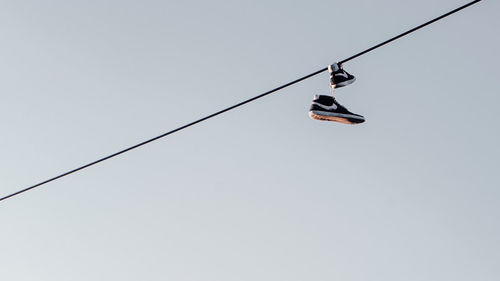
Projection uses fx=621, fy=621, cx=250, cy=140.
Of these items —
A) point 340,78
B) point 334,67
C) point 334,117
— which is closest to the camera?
point 334,67

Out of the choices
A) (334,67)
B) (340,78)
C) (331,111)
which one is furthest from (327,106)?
(334,67)

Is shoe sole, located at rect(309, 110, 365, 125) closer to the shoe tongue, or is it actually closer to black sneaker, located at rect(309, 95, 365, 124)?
black sneaker, located at rect(309, 95, 365, 124)

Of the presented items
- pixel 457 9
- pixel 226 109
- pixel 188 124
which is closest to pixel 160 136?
pixel 188 124

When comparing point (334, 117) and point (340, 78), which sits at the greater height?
point (340, 78)

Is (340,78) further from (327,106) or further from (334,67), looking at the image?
(327,106)

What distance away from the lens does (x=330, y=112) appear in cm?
684

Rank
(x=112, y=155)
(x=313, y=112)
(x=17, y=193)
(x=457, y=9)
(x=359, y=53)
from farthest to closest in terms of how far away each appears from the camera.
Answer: (x=313, y=112), (x=17, y=193), (x=112, y=155), (x=359, y=53), (x=457, y=9)

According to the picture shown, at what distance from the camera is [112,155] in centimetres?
585

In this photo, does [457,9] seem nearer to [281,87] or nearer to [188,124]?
[281,87]

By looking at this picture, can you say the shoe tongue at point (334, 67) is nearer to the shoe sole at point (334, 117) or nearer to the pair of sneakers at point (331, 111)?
the pair of sneakers at point (331, 111)

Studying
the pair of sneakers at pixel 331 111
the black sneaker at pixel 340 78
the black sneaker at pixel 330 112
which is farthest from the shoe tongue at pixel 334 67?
the black sneaker at pixel 330 112

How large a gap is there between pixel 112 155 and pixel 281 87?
1777 millimetres

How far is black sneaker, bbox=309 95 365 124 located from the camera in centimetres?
683

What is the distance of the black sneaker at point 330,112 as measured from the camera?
683cm
